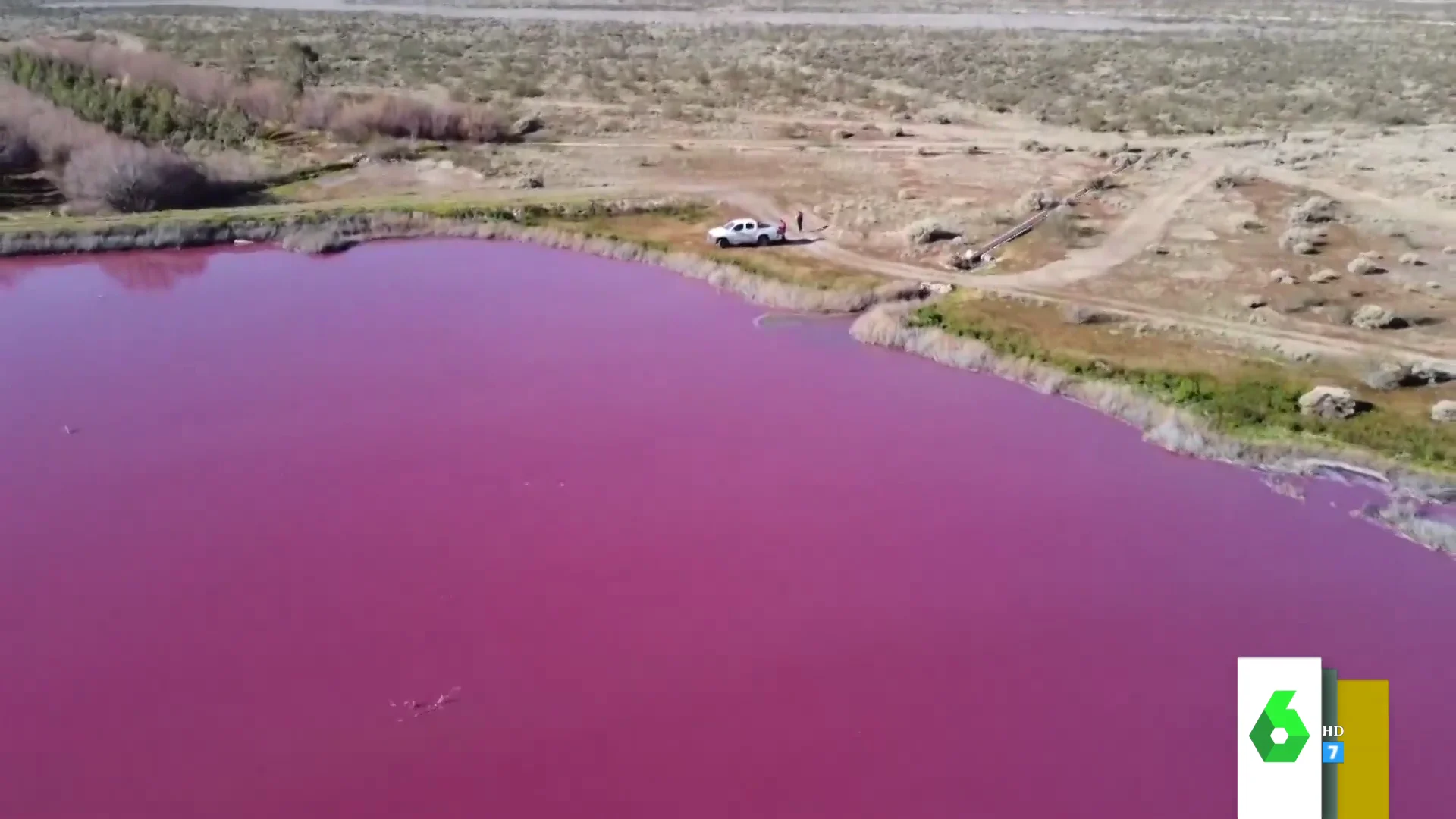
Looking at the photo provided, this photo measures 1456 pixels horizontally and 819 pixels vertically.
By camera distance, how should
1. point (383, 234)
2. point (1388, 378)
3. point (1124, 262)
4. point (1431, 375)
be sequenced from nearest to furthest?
point (1388, 378), point (1431, 375), point (1124, 262), point (383, 234)

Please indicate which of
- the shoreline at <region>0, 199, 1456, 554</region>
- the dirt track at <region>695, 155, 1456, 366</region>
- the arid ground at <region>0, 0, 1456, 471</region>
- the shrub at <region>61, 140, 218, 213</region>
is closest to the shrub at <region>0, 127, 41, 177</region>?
the arid ground at <region>0, 0, 1456, 471</region>

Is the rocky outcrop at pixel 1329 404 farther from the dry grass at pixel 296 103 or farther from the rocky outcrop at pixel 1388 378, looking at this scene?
the dry grass at pixel 296 103

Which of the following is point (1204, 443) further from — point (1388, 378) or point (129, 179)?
point (129, 179)

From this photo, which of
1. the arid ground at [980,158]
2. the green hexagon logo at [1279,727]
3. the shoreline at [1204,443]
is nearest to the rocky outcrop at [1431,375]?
the arid ground at [980,158]

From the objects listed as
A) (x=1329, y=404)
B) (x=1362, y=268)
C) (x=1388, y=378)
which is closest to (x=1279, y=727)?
(x=1329, y=404)

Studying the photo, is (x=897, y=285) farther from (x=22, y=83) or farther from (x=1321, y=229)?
(x=22, y=83)

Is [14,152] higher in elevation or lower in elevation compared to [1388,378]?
higher

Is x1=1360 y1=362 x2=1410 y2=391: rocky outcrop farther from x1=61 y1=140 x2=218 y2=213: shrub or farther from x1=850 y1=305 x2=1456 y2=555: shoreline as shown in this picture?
x1=61 y1=140 x2=218 y2=213: shrub
